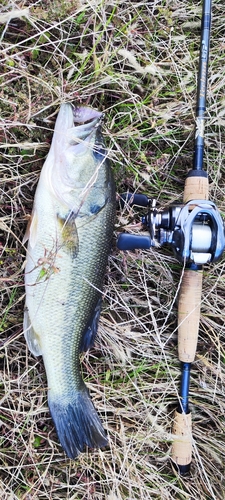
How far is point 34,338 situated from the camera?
195cm

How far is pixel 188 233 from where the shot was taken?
180 cm

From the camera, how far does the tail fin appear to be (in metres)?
1.96

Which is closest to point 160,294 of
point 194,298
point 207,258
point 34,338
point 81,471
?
point 194,298

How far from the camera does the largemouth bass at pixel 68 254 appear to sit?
178cm

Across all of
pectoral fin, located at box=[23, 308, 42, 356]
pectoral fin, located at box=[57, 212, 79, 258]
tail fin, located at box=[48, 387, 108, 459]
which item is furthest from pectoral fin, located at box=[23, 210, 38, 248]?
tail fin, located at box=[48, 387, 108, 459]

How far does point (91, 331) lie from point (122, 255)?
0.41 m

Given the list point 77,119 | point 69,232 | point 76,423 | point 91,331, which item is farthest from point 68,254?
point 76,423

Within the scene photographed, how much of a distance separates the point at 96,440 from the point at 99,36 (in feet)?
5.75

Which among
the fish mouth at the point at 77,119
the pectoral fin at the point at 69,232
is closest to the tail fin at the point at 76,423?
the pectoral fin at the point at 69,232

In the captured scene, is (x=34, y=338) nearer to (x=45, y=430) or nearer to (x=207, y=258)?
(x=45, y=430)

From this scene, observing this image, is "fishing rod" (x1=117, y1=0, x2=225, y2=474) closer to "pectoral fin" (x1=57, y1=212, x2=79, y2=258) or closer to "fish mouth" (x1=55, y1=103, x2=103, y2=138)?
"pectoral fin" (x1=57, y1=212, x2=79, y2=258)

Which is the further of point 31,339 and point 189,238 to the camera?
point 31,339

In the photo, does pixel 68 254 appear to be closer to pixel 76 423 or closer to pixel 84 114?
pixel 84 114

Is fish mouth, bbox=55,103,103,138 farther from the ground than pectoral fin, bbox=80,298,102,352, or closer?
farther from the ground
